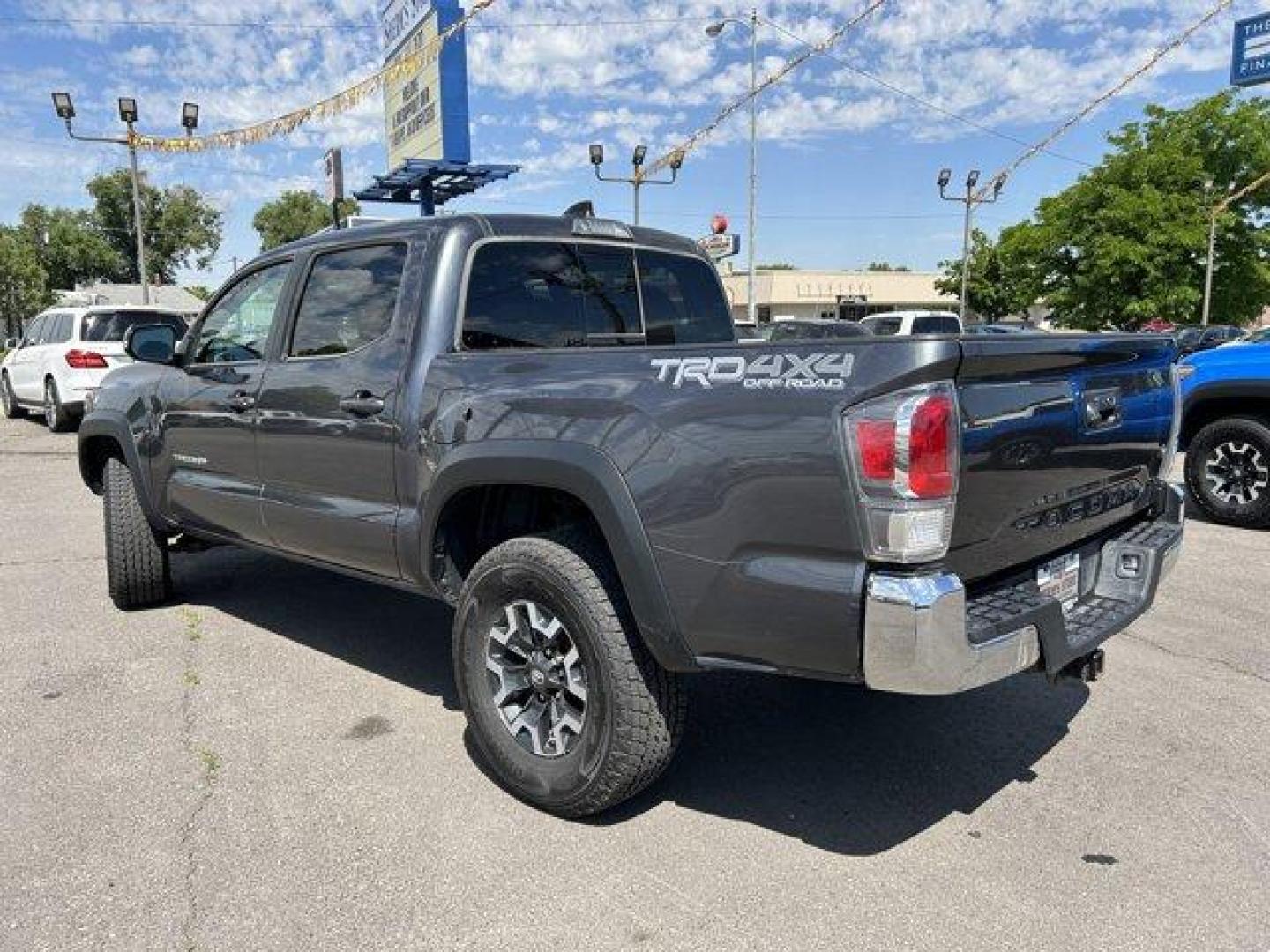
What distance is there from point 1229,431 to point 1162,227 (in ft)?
83.0

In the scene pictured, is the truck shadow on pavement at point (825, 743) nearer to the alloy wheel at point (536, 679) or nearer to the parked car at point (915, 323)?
the alloy wheel at point (536, 679)

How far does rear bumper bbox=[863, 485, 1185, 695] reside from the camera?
91.6 inches

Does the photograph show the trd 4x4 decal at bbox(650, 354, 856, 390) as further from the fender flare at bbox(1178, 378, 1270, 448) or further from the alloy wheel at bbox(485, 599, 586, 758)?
the fender flare at bbox(1178, 378, 1270, 448)

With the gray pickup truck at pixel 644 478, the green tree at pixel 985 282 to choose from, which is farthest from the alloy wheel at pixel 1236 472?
the green tree at pixel 985 282

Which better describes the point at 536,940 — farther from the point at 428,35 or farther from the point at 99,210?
the point at 99,210

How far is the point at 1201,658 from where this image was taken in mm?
4539

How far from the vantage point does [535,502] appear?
3420 millimetres

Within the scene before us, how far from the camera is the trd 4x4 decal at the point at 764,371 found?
237 cm

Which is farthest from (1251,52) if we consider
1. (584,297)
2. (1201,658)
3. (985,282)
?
(985,282)

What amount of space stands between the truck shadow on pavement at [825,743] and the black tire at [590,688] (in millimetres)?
237

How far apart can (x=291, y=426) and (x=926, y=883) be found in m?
2.93

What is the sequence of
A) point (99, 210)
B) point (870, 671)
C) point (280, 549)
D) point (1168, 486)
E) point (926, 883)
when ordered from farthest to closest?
point (99, 210) → point (280, 549) → point (1168, 486) → point (926, 883) → point (870, 671)

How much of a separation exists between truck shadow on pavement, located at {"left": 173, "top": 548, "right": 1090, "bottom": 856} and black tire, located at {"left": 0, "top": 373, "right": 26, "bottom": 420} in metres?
14.1

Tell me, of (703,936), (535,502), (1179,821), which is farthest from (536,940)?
(1179,821)
